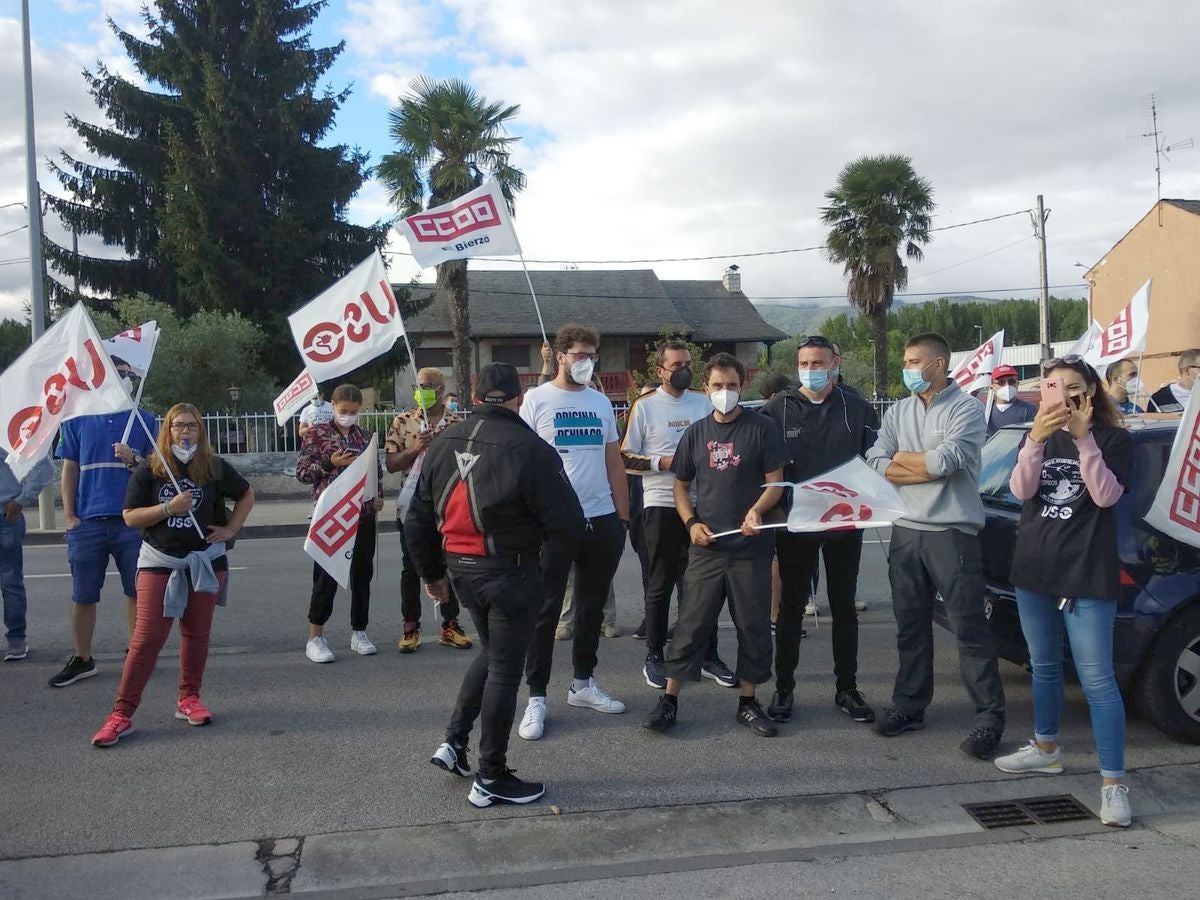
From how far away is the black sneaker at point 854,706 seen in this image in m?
5.09

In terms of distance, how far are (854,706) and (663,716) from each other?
1039mm

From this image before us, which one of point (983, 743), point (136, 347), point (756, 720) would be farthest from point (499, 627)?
point (136, 347)

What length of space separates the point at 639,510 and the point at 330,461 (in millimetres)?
2049

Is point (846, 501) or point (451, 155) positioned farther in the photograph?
point (451, 155)

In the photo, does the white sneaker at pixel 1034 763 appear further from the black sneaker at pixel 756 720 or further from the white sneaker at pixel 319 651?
the white sneaker at pixel 319 651

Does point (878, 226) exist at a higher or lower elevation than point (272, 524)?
higher

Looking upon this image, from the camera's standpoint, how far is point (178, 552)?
4992 millimetres

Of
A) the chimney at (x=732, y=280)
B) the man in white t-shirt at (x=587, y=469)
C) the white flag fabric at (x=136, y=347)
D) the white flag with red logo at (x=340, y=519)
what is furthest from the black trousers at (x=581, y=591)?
the chimney at (x=732, y=280)

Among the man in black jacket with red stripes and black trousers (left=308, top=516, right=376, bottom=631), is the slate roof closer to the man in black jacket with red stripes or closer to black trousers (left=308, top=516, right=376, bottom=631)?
black trousers (left=308, top=516, right=376, bottom=631)

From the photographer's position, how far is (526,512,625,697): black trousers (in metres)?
4.75

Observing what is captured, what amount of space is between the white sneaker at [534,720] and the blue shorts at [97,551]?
2.61m

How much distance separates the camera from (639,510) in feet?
20.5

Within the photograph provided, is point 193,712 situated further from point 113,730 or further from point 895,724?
point 895,724

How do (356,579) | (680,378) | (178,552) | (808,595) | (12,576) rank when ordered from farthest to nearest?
(356,579) < (12,576) < (680,378) < (808,595) < (178,552)
